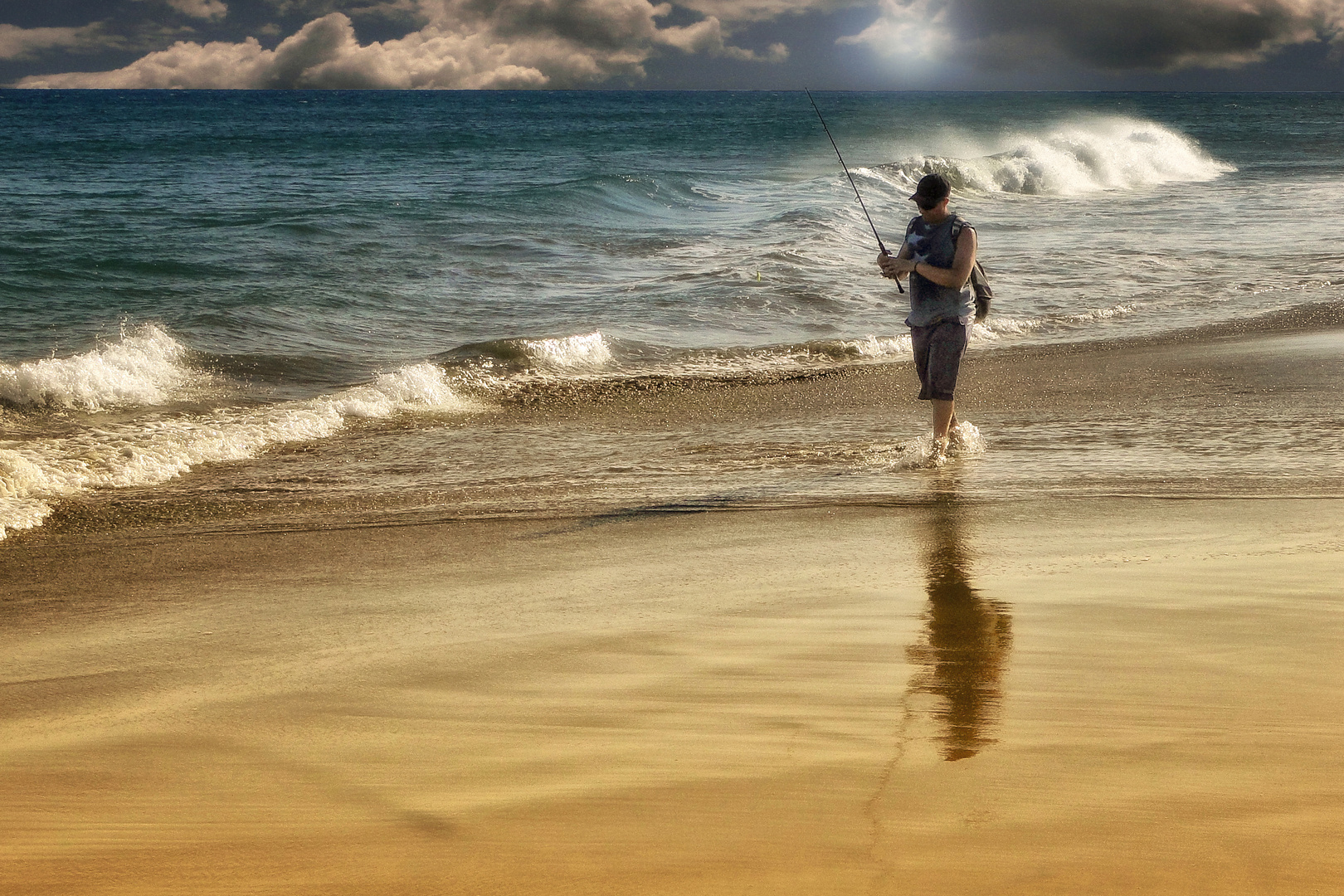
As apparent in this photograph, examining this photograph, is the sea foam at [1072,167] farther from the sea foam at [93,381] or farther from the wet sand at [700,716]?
the wet sand at [700,716]

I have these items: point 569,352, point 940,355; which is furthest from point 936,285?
point 569,352

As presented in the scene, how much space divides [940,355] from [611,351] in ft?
14.5

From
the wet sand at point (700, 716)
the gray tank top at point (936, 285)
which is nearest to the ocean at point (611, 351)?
the gray tank top at point (936, 285)

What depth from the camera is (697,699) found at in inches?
116

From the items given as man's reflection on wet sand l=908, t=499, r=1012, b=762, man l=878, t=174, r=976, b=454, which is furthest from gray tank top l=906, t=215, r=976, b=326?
man's reflection on wet sand l=908, t=499, r=1012, b=762

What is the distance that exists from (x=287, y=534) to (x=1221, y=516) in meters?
4.07

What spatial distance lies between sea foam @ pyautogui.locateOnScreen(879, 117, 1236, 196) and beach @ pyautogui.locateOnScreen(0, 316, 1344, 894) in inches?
925

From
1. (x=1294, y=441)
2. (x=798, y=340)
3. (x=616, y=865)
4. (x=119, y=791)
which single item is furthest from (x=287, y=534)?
(x=798, y=340)

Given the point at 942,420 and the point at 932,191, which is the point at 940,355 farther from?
the point at 932,191

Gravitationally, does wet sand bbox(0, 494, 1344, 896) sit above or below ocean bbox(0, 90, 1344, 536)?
below

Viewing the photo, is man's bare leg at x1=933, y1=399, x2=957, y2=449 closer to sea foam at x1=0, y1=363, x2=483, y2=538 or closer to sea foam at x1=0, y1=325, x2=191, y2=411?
sea foam at x1=0, y1=363, x2=483, y2=538

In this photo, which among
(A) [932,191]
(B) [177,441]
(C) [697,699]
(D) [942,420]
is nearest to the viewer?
(C) [697,699]

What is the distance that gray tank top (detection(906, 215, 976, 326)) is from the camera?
5387 millimetres

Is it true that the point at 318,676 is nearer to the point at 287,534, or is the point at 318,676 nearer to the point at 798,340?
the point at 287,534
